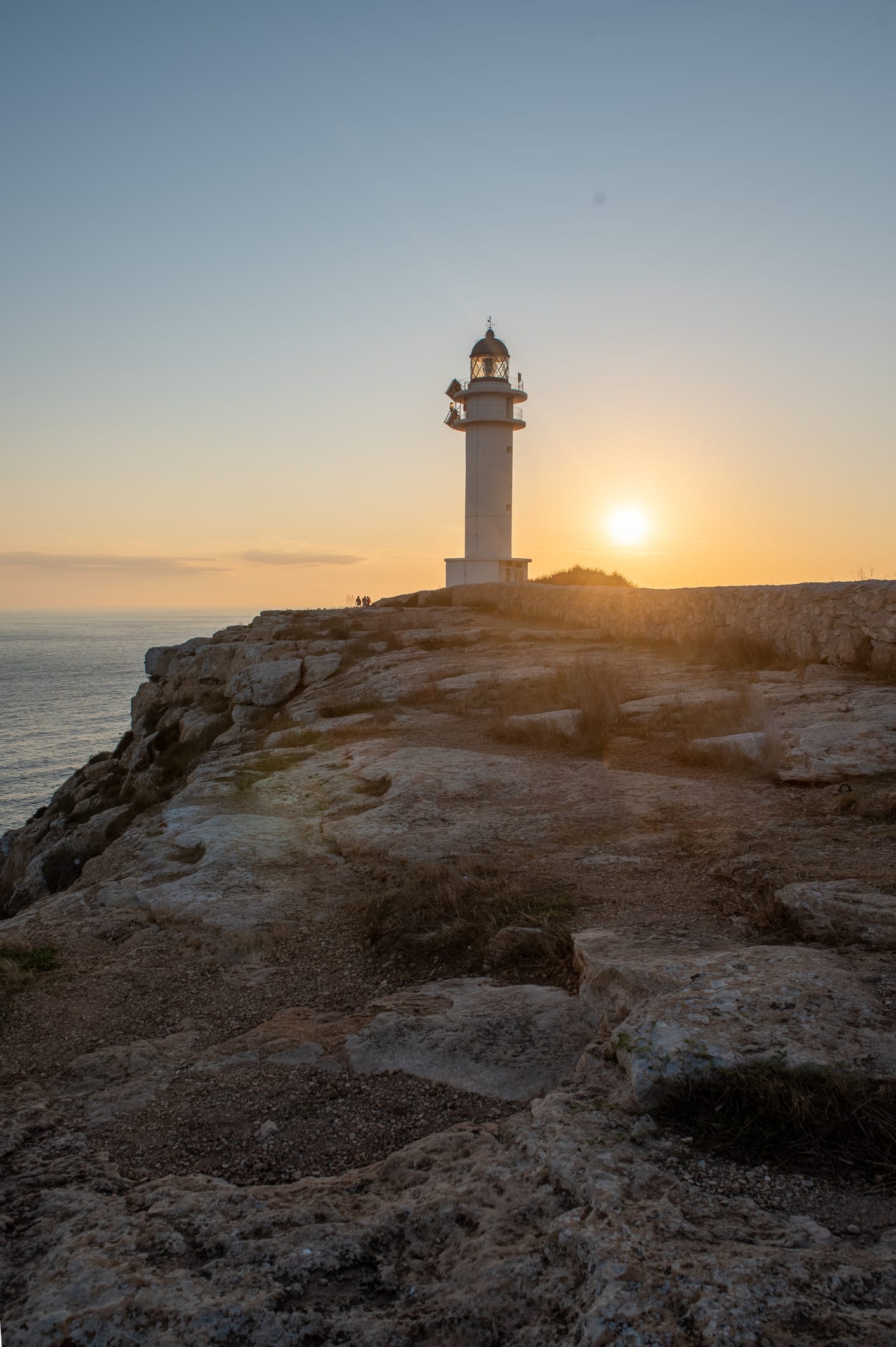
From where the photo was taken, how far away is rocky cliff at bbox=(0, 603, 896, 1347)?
2.00m

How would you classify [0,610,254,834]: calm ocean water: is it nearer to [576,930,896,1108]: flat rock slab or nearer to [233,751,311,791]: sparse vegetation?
[233,751,311,791]: sparse vegetation

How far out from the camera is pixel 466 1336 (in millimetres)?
1916

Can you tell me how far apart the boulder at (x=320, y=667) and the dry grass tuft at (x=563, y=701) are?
4.12 metres

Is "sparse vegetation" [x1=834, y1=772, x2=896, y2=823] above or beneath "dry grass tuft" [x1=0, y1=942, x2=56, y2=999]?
above

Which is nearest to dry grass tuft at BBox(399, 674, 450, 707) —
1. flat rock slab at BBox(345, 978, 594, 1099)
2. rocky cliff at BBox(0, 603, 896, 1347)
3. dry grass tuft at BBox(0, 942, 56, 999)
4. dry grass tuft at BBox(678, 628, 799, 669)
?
rocky cliff at BBox(0, 603, 896, 1347)

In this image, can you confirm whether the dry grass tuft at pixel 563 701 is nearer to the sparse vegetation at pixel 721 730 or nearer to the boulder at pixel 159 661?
the sparse vegetation at pixel 721 730

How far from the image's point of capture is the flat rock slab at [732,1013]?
8.87 ft

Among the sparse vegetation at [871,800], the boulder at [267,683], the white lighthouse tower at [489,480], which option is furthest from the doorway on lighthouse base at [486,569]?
the sparse vegetation at [871,800]

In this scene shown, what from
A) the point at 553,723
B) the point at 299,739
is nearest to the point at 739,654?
the point at 553,723

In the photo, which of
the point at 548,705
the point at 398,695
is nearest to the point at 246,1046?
the point at 548,705

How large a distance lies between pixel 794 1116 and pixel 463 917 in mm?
2364

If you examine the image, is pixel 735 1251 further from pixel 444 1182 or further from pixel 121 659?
pixel 121 659

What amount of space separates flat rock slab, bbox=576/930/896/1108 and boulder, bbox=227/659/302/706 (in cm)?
1059

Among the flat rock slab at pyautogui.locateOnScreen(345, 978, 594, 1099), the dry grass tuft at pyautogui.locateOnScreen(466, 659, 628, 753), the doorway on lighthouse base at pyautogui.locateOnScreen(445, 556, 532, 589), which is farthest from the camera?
the doorway on lighthouse base at pyautogui.locateOnScreen(445, 556, 532, 589)
